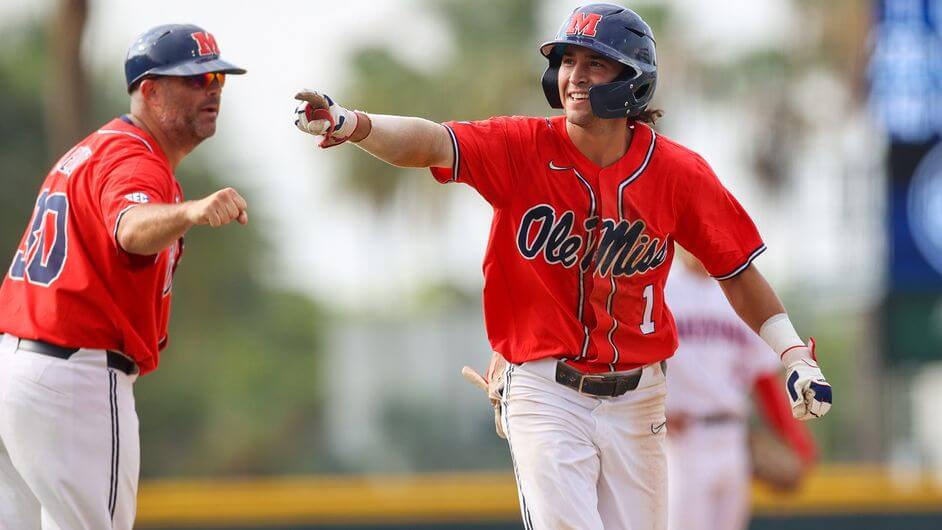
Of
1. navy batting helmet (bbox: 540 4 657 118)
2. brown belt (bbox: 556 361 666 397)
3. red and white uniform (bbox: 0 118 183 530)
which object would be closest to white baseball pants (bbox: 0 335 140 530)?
red and white uniform (bbox: 0 118 183 530)

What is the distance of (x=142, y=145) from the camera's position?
218 inches

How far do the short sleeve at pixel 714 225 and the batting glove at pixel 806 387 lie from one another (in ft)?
1.34

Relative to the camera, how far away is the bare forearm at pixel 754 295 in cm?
573

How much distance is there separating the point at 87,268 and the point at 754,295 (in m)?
2.51

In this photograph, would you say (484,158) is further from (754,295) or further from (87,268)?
(87,268)

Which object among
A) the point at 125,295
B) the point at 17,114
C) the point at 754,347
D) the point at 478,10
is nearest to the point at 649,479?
the point at 125,295

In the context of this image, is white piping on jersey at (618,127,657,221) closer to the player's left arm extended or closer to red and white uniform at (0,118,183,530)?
the player's left arm extended

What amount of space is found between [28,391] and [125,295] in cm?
48

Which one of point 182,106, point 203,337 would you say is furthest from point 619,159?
point 203,337

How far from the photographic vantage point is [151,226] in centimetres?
493

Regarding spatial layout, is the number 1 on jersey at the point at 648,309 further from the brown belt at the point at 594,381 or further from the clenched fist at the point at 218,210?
the clenched fist at the point at 218,210

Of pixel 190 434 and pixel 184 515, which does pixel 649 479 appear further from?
pixel 190 434

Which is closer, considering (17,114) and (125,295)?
(125,295)

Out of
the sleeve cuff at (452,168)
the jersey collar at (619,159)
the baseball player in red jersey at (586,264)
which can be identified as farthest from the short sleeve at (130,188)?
the jersey collar at (619,159)
